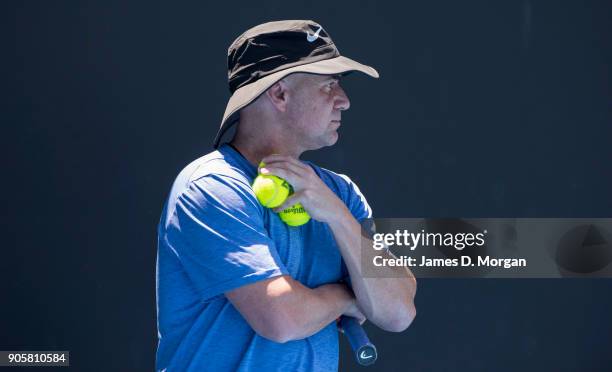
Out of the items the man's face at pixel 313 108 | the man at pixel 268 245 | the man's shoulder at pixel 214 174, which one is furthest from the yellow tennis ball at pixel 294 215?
the man's face at pixel 313 108

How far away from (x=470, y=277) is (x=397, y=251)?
2.94ft

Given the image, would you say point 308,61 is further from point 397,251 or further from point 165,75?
point 165,75

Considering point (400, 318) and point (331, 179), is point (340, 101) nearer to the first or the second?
point (331, 179)

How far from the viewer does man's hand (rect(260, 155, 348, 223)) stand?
235cm

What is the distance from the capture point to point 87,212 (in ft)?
14.1

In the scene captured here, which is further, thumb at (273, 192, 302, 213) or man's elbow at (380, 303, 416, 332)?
man's elbow at (380, 303, 416, 332)

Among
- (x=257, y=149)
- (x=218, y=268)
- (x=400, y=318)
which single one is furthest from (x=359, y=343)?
(x=257, y=149)

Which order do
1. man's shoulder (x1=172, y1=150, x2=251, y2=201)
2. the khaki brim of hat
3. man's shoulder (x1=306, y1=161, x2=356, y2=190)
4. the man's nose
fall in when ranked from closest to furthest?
man's shoulder (x1=172, y1=150, x2=251, y2=201) < the khaki brim of hat < the man's nose < man's shoulder (x1=306, y1=161, x2=356, y2=190)

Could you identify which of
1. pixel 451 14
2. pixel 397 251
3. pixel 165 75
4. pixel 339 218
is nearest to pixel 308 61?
pixel 339 218

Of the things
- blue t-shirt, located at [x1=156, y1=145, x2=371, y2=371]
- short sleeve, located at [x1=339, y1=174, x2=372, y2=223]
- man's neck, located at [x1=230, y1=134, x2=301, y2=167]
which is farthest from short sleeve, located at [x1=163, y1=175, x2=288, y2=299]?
short sleeve, located at [x1=339, y1=174, x2=372, y2=223]

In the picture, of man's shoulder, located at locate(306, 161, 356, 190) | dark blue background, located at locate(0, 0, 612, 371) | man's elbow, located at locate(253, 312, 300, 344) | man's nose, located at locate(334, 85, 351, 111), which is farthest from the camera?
dark blue background, located at locate(0, 0, 612, 371)

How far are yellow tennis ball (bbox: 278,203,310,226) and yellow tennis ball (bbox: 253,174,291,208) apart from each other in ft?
0.14

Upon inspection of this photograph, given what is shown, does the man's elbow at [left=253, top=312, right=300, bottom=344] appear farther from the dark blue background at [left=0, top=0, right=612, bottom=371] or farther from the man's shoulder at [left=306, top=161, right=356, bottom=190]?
the dark blue background at [left=0, top=0, right=612, bottom=371]

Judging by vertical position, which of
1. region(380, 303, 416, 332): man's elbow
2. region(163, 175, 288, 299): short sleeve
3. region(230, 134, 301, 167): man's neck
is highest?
region(230, 134, 301, 167): man's neck
